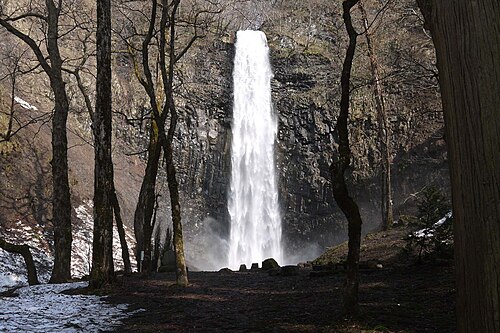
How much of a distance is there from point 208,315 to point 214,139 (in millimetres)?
28720

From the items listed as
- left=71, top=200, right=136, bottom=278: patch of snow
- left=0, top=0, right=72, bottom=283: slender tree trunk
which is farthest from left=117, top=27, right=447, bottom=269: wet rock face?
left=0, top=0, right=72, bottom=283: slender tree trunk

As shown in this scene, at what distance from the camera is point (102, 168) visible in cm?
855

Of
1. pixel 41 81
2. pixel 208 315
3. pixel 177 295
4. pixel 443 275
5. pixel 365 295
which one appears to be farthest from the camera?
pixel 41 81

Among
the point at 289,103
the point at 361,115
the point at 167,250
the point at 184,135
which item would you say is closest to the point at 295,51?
the point at 289,103

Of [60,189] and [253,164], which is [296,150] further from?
[60,189]

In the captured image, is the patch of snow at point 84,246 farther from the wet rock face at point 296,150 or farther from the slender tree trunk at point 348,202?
the slender tree trunk at point 348,202

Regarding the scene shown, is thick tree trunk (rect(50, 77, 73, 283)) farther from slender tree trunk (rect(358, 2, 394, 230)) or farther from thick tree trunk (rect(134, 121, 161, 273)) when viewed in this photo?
slender tree trunk (rect(358, 2, 394, 230))

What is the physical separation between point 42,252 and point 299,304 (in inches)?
580

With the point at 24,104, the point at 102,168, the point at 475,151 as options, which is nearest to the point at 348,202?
the point at 475,151

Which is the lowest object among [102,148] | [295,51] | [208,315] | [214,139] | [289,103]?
[208,315]

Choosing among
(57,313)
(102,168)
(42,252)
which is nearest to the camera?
(57,313)

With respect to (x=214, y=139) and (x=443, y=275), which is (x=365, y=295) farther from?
(x=214, y=139)

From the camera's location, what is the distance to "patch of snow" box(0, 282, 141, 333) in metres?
5.17

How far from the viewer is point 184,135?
34719 millimetres
